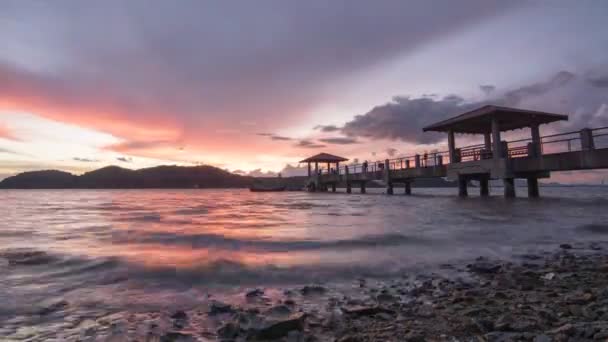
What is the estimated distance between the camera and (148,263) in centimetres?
602

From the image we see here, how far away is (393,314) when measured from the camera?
3268mm

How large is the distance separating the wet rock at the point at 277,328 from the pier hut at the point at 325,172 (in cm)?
4449

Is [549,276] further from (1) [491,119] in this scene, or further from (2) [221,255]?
(1) [491,119]

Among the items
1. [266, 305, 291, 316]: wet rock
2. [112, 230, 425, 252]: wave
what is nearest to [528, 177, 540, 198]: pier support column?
[112, 230, 425, 252]: wave

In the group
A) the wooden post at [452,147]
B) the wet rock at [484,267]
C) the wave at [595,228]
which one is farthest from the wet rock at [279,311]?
the wooden post at [452,147]

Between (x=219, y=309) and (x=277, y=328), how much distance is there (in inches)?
37.1

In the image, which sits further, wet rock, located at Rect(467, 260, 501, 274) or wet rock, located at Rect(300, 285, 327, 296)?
wet rock, located at Rect(467, 260, 501, 274)

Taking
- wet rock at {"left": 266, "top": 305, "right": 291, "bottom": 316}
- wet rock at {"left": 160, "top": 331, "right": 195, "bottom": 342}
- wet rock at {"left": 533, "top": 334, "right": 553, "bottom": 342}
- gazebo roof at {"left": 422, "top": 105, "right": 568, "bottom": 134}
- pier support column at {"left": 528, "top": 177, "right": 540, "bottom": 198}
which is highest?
gazebo roof at {"left": 422, "top": 105, "right": 568, "bottom": 134}

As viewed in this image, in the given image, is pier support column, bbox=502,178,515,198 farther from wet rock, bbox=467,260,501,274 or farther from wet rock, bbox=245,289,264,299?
wet rock, bbox=245,289,264,299

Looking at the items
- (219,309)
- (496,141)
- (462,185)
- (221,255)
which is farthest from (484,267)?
(462,185)

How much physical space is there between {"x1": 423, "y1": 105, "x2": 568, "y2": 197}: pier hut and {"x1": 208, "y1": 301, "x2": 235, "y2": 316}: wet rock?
22607 millimetres

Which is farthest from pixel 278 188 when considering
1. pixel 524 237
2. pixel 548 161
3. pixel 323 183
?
pixel 524 237

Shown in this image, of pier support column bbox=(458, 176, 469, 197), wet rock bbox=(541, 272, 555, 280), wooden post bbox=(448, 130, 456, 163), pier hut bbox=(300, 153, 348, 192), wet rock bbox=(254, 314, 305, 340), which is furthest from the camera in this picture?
pier hut bbox=(300, 153, 348, 192)

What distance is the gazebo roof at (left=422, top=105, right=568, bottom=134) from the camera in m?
22.0
